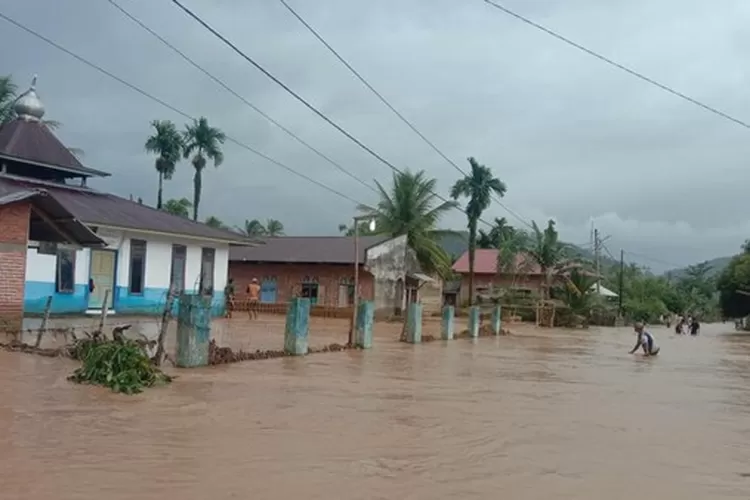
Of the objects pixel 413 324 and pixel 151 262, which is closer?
pixel 413 324

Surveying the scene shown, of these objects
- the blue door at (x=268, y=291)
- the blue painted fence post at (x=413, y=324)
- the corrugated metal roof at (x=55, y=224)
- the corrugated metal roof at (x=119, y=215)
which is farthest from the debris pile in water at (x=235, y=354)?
the blue door at (x=268, y=291)

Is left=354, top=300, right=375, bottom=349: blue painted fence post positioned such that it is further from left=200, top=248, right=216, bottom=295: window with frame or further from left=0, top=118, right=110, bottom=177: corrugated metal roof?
left=0, top=118, right=110, bottom=177: corrugated metal roof

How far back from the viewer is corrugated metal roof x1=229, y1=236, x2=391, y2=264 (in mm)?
41844

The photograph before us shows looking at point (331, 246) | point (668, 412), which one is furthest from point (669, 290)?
point (668, 412)

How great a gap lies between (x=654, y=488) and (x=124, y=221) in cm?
2217

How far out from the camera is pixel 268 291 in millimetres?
43438

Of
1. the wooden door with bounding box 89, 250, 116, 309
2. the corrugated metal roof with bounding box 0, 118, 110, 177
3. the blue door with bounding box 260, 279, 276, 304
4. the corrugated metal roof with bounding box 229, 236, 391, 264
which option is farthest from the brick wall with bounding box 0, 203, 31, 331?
the blue door with bounding box 260, 279, 276, 304

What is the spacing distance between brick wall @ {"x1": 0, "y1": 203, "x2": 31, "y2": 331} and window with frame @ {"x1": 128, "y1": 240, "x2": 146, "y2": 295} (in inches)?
374

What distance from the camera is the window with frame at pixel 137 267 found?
27.9 meters

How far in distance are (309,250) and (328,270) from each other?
252cm

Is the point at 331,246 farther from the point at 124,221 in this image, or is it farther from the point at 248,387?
the point at 248,387

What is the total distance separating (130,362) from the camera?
12.4 meters

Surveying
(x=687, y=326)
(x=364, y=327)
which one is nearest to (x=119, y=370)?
(x=364, y=327)

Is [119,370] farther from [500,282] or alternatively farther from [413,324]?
[500,282]
